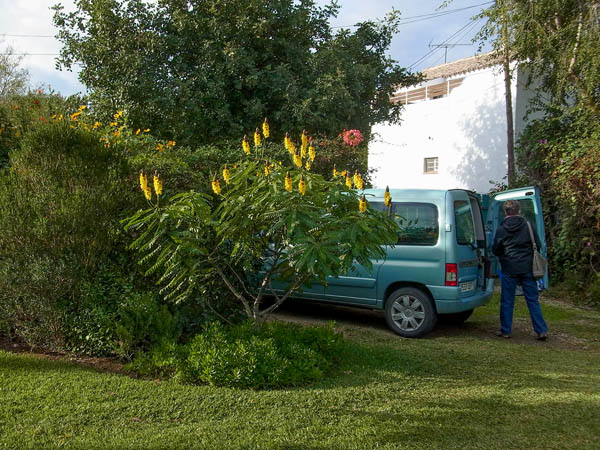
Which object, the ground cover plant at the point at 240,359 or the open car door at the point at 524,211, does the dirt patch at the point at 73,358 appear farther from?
the open car door at the point at 524,211

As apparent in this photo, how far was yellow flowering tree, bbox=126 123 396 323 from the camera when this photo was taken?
4582 mm

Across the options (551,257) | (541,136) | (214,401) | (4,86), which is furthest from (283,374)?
(4,86)

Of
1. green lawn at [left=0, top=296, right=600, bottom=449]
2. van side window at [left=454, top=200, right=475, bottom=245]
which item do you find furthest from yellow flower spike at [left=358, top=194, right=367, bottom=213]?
van side window at [left=454, top=200, right=475, bottom=245]

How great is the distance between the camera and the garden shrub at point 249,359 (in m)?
4.73

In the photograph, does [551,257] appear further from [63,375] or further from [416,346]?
[63,375]

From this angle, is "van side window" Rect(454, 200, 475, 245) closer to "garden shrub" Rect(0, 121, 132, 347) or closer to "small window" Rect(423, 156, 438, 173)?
"garden shrub" Rect(0, 121, 132, 347)

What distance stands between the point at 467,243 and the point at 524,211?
191 centimetres

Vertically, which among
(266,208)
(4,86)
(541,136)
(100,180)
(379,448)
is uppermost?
(4,86)

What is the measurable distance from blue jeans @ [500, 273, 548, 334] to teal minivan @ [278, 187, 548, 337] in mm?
314

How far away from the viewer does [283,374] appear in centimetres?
484

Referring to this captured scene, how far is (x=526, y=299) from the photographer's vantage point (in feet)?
25.2

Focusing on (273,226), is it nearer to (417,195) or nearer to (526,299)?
(417,195)

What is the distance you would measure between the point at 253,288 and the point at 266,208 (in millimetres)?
1658

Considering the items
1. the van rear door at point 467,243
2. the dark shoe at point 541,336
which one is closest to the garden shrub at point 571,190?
the dark shoe at point 541,336
